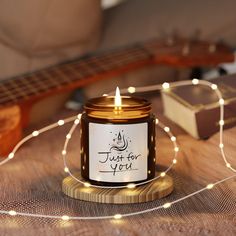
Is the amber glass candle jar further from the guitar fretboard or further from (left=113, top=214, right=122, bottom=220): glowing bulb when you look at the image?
the guitar fretboard

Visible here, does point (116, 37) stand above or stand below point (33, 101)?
above

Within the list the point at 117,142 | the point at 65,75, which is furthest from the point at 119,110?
the point at 65,75

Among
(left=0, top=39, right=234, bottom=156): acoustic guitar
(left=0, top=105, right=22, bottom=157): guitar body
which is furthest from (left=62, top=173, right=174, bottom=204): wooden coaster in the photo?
(left=0, top=39, right=234, bottom=156): acoustic guitar

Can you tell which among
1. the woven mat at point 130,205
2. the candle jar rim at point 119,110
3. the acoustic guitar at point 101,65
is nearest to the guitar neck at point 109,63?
the acoustic guitar at point 101,65

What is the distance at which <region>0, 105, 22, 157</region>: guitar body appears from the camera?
0.92 meters

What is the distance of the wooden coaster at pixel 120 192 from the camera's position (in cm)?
67

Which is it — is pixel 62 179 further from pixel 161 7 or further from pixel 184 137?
pixel 161 7

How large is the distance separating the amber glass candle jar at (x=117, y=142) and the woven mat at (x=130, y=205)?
37 mm

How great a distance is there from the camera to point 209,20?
1.28 metres

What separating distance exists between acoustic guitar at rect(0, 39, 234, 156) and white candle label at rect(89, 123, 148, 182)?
1.20 feet

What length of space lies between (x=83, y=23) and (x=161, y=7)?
19 cm

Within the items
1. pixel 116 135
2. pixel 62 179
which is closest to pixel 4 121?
pixel 62 179

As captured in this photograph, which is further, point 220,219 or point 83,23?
point 83,23

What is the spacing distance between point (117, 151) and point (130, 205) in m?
0.06
